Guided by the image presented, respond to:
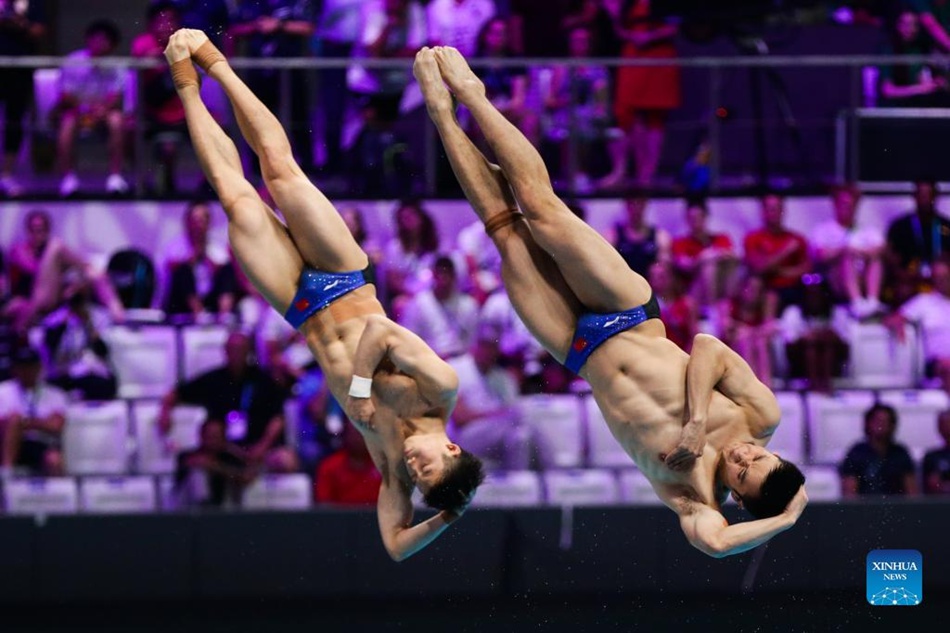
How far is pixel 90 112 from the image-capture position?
439 inches

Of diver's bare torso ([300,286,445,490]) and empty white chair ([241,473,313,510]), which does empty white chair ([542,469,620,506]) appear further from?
diver's bare torso ([300,286,445,490])

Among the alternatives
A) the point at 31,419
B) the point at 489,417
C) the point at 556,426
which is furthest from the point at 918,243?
the point at 31,419

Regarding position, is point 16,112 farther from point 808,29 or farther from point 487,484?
point 808,29

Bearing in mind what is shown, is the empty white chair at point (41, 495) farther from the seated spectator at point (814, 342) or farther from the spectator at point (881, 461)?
the spectator at point (881, 461)

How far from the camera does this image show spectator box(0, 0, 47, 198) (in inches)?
440

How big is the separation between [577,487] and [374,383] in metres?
3.16

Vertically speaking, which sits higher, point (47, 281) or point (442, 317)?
point (47, 281)

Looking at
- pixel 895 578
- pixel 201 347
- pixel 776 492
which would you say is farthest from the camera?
pixel 201 347

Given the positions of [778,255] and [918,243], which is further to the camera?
[918,243]

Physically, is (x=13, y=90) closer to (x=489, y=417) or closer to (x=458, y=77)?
(x=489, y=417)

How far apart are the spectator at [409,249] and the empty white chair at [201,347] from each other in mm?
1110

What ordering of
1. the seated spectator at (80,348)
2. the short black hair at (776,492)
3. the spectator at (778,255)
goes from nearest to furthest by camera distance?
the short black hair at (776,492) → the seated spectator at (80,348) → the spectator at (778,255)

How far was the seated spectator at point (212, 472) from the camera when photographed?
9812 millimetres

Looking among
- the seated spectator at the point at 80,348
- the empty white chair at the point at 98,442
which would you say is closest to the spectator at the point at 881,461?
the empty white chair at the point at 98,442
